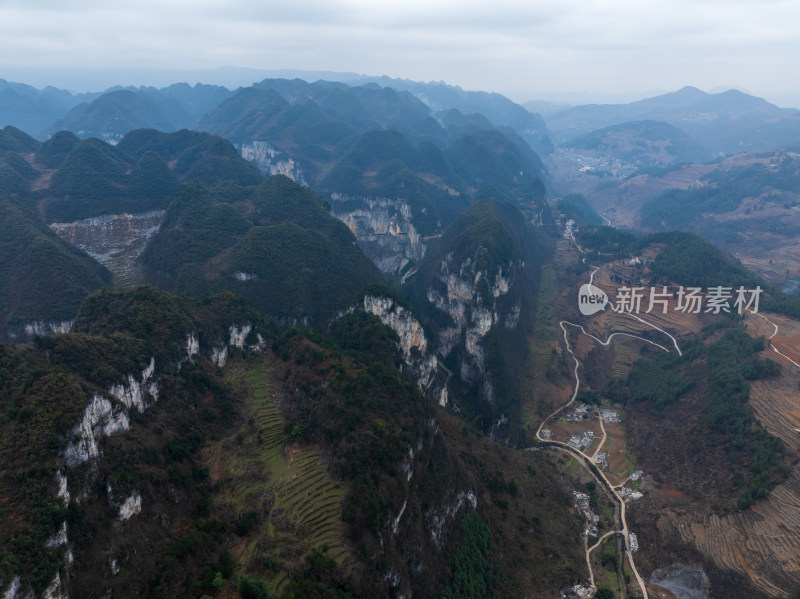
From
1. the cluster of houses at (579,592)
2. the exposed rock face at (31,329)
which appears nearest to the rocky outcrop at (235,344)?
the exposed rock face at (31,329)

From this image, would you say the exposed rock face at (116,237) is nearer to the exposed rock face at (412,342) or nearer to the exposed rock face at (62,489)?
the exposed rock face at (412,342)

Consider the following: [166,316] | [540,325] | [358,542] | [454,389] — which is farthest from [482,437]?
[540,325]

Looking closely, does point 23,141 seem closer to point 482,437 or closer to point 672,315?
point 482,437

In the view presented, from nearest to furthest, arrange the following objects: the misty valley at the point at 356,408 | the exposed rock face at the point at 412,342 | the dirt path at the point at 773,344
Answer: the misty valley at the point at 356,408
the exposed rock face at the point at 412,342
the dirt path at the point at 773,344

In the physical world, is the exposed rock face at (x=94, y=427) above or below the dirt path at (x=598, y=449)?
above

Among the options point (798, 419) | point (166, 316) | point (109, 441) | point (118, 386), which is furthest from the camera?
point (798, 419)

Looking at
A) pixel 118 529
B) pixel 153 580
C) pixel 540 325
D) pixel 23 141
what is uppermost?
pixel 23 141

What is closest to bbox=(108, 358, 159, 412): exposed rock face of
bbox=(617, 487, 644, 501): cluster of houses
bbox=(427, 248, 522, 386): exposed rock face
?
bbox=(427, 248, 522, 386): exposed rock face
